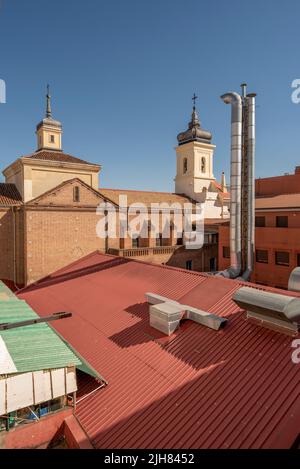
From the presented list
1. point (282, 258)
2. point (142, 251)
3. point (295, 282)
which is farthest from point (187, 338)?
point (142, 251)

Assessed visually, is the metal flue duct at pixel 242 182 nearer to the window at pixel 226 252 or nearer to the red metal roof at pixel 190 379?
the red metal roof at pixel 190 379

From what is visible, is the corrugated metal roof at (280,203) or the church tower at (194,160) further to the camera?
the church tower at (194,160)

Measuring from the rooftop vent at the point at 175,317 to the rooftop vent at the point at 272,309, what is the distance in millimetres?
1119

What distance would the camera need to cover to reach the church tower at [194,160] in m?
41.6

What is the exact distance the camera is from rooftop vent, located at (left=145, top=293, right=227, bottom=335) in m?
9.39

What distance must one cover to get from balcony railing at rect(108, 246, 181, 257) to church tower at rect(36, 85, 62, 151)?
45.1ft

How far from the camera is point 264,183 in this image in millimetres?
34281

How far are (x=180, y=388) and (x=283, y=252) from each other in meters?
19.1

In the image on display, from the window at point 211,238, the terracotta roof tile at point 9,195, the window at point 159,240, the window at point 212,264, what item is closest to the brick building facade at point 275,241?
the window at point 212,264

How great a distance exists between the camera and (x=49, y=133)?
30.6m

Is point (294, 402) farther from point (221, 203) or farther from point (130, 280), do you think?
point (221, 203)

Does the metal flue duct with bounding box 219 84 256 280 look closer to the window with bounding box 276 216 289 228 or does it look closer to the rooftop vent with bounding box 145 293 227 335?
the window with bounding box 276 216 289 228

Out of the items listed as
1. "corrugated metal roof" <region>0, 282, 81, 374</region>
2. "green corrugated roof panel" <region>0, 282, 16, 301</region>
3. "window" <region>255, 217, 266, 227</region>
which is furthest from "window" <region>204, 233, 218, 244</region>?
"corrugated metal roof" <region>0, 282, 81, 374</region>

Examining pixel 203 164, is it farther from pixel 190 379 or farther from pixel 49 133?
pixel 190 379
